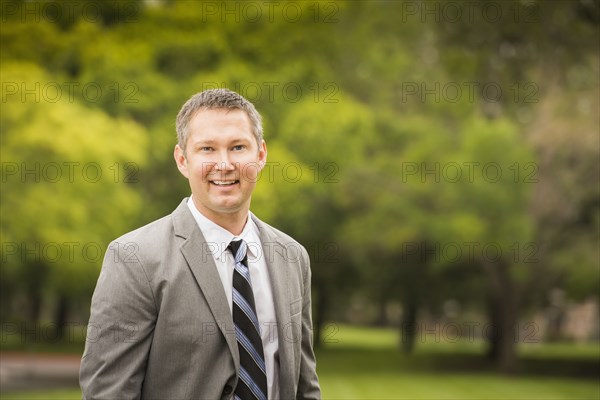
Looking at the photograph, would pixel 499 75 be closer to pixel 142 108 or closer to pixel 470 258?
Result: pixel 470 258

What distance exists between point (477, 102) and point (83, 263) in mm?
14643

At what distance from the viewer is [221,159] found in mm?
2912

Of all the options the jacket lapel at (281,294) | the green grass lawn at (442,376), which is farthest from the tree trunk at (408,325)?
the jacket lapel at (281,294)

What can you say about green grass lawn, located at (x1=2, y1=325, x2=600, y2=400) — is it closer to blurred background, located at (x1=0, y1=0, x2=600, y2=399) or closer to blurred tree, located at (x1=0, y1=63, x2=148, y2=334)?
blurred background, located at (x1=0, y1=0, x2=600, y2=399)

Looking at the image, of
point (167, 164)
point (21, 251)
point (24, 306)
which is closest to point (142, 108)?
point (167, 164)

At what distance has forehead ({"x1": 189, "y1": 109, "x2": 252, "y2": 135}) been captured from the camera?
2.91 m

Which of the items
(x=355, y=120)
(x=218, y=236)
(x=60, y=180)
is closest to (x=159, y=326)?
(x=218, y=236)

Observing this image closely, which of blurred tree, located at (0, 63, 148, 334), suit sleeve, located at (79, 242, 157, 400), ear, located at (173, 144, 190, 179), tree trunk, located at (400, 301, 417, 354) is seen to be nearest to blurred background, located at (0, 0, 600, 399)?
blurred tree, located at (0, 63, 148, 334)

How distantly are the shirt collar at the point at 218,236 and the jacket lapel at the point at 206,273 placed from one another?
33 mm

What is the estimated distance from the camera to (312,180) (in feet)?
81.5

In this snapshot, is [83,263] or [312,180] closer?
[83,263]

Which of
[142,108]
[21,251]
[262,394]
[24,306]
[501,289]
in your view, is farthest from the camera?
[24,306]

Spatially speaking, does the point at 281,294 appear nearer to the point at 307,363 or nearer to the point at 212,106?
the point at 307,363

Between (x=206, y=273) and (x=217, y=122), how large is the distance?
515 millimetres
